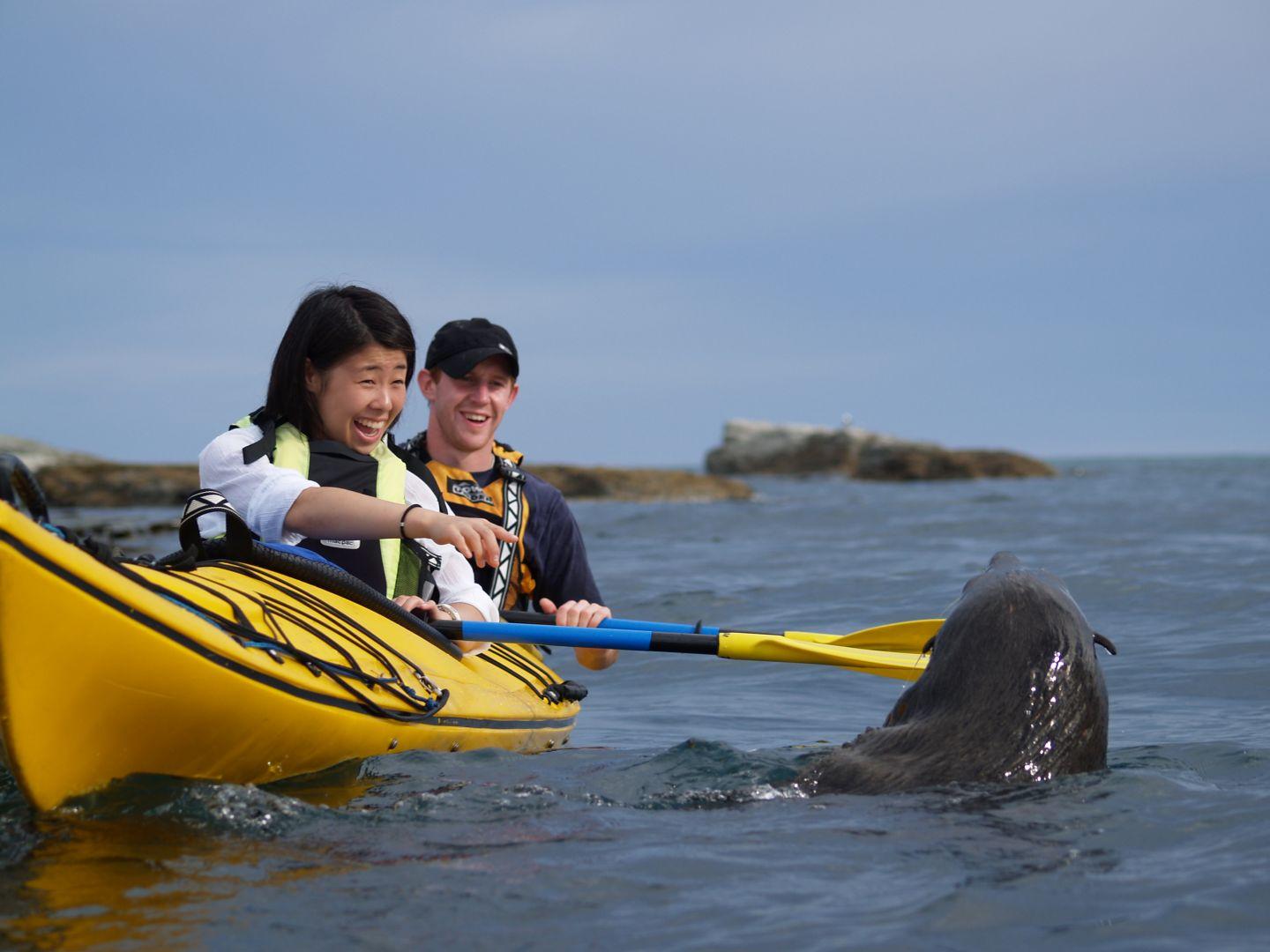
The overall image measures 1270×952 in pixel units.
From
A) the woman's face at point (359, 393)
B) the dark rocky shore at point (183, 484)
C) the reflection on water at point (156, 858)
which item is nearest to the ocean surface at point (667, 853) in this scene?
the reflection on water at point (156, 858)

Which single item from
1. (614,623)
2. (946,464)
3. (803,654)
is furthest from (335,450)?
(946,464)

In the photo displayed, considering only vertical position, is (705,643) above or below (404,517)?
below

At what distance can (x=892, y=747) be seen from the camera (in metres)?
3.92

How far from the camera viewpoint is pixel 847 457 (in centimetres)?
4656

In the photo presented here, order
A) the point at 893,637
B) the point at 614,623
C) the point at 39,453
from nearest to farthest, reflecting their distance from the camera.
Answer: the point at 614,623 → the point at 893,637 → the point at 39,453

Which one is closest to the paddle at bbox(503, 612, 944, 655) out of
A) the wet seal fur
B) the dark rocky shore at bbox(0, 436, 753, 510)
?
the wet seal fur

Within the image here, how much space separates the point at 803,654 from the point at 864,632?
2.13 feet

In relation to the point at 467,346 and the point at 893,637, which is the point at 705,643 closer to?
the point at 893,637

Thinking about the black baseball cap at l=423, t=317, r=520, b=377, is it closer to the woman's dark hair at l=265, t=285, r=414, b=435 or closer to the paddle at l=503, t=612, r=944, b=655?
the woman's dark hair at l=265, t=285, r=414, b=435

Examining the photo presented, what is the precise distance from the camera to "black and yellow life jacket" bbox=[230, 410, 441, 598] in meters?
4.67

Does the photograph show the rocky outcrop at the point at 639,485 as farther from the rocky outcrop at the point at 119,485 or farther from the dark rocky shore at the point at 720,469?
the rocky outcrop at the point at 119,485

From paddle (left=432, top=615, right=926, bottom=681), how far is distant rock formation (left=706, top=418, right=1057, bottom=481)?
36.5 metres

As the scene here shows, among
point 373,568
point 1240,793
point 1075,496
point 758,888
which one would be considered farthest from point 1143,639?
point 1075,496

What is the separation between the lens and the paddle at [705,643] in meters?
4.92
